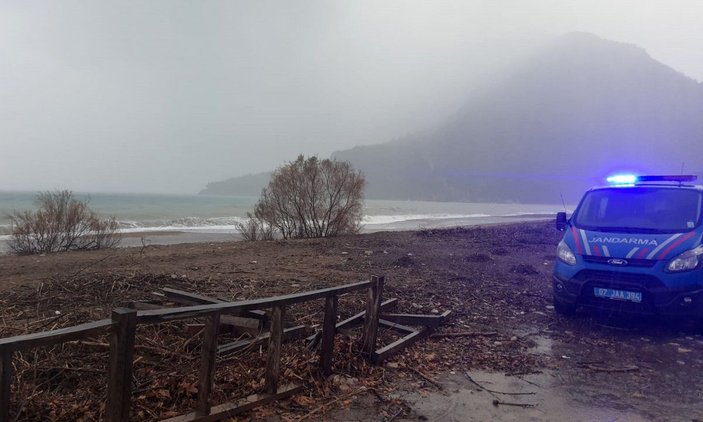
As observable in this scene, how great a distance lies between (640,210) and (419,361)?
4452 millimetres

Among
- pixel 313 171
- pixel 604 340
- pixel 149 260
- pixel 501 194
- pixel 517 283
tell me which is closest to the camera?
pixel 604 340

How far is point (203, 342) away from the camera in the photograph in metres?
3.22

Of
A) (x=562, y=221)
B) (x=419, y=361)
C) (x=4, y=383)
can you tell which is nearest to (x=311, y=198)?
(x=562, y=221)

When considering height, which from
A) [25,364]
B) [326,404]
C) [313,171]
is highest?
[313,171]

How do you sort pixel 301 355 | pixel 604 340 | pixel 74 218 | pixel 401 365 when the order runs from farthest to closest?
pixel 74 218 < pixel 604 340 < pixel 401 365 < pixel 301 355

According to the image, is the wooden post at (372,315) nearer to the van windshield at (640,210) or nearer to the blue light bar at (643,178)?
the van windshield at (640,210)

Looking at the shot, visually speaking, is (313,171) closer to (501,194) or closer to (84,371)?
(84,371)

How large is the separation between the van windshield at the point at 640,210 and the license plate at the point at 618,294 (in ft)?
3.16

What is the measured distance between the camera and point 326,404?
3928 mm

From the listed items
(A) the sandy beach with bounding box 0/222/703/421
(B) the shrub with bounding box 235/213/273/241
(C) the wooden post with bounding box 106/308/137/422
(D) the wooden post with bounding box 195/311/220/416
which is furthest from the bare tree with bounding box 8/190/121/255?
(C) the wooden post with bounding box 106/308/137/422

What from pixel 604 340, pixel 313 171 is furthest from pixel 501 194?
pixel 604 340

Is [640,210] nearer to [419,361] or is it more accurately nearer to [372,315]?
[419,361]

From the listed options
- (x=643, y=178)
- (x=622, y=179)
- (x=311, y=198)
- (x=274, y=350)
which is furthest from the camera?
(x=311, y=198)

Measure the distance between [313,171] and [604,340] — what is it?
16626mm
